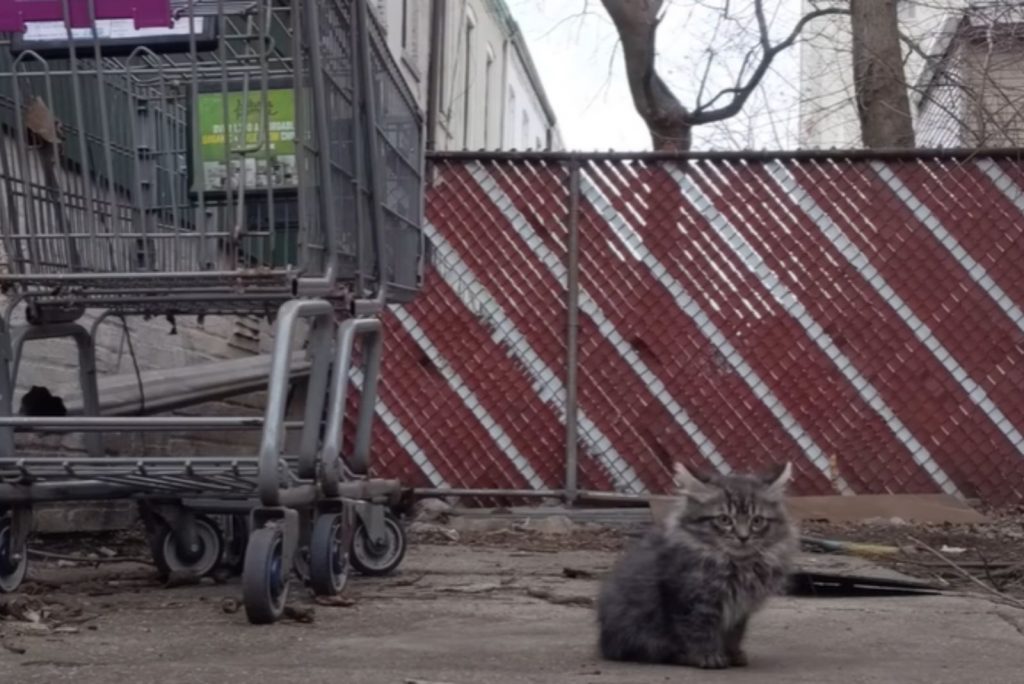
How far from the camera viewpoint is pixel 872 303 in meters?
9.12

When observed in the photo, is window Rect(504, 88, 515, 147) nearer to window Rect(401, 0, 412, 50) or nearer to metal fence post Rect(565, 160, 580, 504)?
window Rect(401, 0, 412, 50)

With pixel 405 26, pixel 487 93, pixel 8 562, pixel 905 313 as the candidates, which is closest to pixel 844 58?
pixel 405 26

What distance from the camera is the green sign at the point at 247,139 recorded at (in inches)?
194

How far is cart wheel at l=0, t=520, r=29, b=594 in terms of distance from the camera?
5.09 metres

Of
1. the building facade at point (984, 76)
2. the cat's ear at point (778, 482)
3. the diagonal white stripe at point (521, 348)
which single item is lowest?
the diagonal white stripe at point (521, 348)

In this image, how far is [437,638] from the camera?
4.48 meters

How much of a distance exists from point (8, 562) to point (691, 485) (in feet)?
6.83

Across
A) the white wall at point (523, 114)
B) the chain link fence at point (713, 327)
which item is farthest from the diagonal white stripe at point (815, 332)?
the white wall at point (523, 114)

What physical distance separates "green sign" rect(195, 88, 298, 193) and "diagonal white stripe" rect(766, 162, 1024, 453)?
4.67 m

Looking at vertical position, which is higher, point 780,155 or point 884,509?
point 780,155

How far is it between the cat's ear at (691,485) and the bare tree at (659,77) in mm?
9904

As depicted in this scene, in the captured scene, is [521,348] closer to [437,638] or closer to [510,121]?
[437,638]

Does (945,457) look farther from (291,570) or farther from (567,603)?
(291,570)

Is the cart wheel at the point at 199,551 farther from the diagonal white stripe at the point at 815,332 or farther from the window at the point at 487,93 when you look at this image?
the window at the point at 487,93
